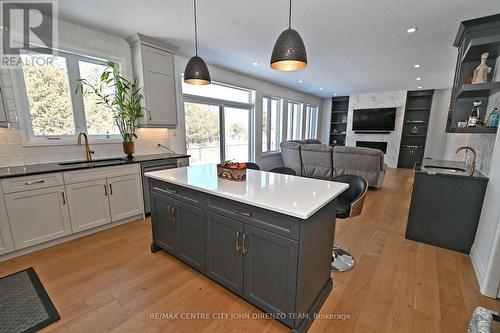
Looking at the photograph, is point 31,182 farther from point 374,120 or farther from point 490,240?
point 374,120

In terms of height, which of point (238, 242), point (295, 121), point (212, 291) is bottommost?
point (212, 291)

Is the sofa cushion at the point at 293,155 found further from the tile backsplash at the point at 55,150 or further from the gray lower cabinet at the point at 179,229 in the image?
the gray lower cabinet at the point at 179,229

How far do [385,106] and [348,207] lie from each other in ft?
23.5

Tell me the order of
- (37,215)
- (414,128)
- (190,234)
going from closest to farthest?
1. (190,234)
2. (37,215)
3. (414,128)

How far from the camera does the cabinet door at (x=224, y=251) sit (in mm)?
1629

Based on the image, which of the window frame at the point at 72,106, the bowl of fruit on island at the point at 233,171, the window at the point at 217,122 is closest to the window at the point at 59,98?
the window frame at the point at 72,106

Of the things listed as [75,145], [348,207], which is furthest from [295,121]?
[75,145]

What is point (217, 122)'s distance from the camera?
495 centimetres

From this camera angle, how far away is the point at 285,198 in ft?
4.93

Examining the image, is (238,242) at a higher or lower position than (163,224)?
higher

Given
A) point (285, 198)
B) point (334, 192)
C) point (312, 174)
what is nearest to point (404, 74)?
point (312, 174)

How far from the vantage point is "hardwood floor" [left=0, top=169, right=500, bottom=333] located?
5.14ft

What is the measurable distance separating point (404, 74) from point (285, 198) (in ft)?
18.1

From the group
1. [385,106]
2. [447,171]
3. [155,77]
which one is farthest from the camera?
[385,106]
